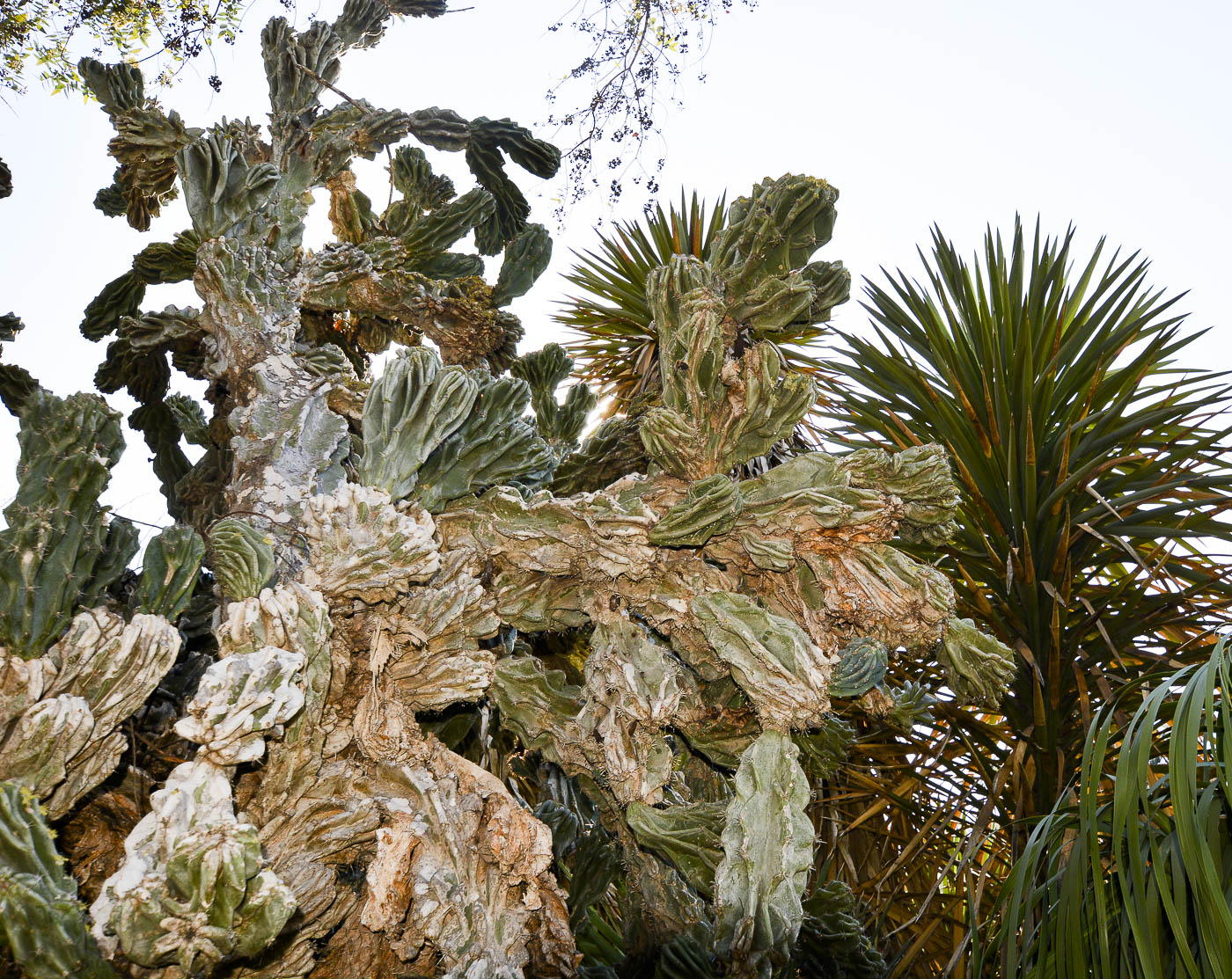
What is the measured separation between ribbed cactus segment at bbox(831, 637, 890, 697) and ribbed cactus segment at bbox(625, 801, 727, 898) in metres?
0.27

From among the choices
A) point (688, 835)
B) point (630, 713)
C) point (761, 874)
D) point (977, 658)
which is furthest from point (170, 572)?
point (977, 658)

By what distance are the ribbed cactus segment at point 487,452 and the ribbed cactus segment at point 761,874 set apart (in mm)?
715

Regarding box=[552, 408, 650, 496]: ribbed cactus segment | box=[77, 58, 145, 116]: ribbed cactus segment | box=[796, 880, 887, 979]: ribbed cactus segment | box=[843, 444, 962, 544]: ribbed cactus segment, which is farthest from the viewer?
box=[77, 58, 145, 116]: ribbed cactus segment

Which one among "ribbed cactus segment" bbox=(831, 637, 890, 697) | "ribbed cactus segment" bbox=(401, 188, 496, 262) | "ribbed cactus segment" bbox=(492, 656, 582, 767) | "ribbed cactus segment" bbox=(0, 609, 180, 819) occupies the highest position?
"ribbed cactus segment" bbox=(401, 188, 496, 262)

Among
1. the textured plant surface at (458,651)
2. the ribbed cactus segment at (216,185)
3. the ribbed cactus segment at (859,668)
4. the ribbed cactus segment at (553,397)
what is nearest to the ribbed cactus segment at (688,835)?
the textured plant surface at (458,651)

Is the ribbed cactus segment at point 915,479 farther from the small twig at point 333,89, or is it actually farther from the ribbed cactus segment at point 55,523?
the small twig at point 333,89

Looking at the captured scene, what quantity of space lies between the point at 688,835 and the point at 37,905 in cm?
87

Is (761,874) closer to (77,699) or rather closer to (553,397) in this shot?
(77,699)

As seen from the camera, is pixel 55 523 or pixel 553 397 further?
pixel 553 397

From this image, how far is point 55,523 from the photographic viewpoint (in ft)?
5.14

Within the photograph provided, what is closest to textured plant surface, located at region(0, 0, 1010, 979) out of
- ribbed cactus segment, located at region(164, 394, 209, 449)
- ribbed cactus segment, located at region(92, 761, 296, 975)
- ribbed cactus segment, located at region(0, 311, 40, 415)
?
ribbed cactus segment, located at region(92, 761, 296, 975)

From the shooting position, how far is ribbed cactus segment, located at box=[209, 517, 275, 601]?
1544 mm

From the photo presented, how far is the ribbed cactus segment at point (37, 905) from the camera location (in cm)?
120

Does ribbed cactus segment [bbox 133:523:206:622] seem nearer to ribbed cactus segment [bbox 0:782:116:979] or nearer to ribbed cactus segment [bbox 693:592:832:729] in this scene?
ribbed cactus segment [bbox 0:782:116:979]
